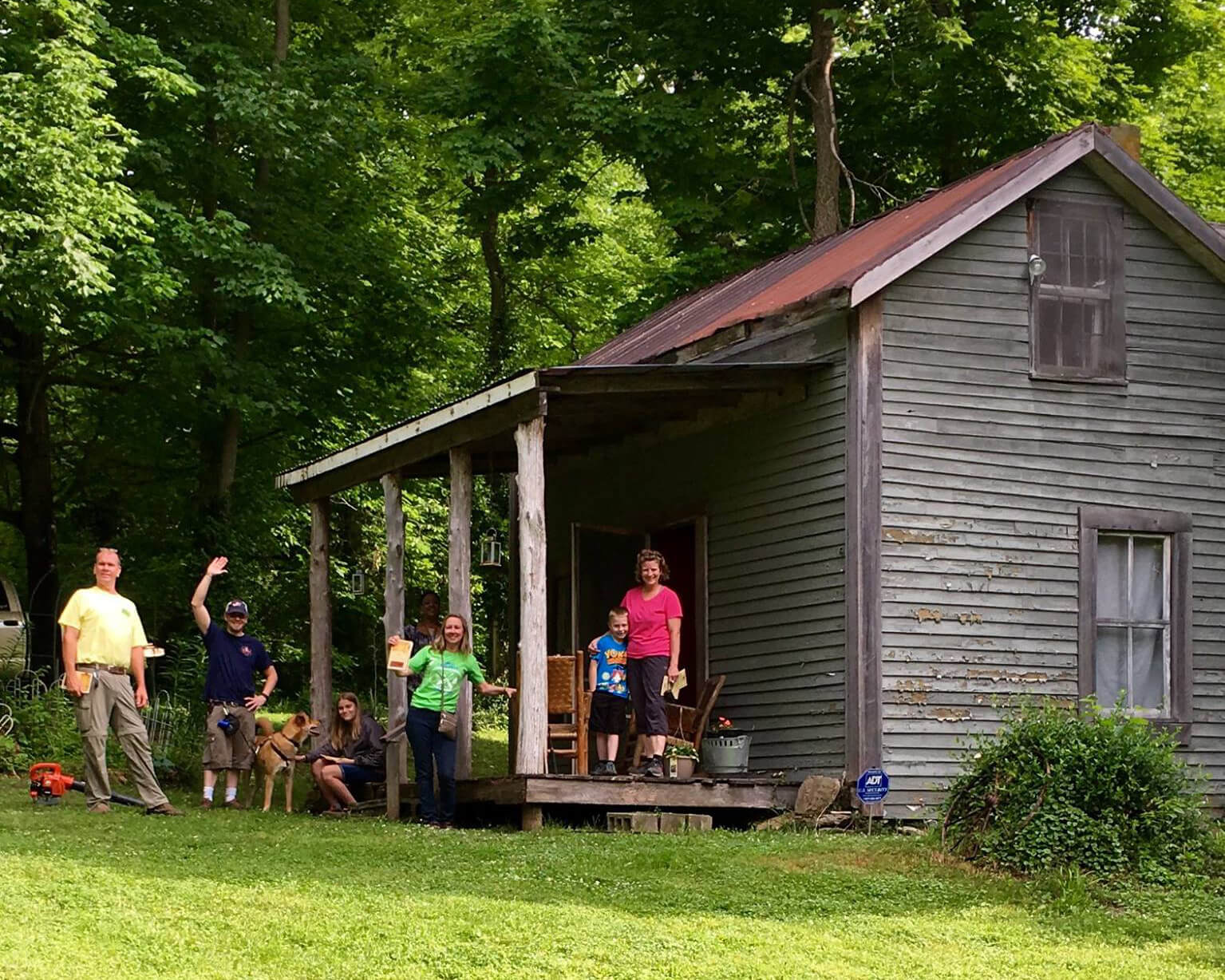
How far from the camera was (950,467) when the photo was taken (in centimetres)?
1545

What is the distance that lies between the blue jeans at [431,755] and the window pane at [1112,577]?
5.53 meters

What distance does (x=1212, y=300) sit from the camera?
16.6m

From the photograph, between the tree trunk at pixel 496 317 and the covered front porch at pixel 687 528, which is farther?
the tree trunk at pixel 496 317

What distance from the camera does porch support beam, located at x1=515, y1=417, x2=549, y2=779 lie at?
14.2 m

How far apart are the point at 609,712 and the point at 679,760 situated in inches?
27.7

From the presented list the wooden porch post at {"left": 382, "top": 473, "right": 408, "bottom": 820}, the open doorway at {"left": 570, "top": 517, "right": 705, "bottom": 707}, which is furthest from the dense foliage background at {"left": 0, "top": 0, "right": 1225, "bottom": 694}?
the wooden porch post at {"left": 382, "top": 473, "right": 408, "bottom": 820}

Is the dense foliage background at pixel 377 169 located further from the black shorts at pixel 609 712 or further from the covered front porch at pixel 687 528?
the black shorts at pixel 609 712

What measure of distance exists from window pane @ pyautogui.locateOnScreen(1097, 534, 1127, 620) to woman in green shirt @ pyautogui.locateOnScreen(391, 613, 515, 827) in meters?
5.04

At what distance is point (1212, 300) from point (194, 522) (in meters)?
14.3

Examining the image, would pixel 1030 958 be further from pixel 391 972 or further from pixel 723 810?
pixel 723 810

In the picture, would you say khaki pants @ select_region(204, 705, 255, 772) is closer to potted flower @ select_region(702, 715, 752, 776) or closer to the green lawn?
the green lawn

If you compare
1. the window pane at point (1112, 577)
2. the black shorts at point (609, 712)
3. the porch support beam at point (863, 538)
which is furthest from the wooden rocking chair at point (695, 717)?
the window pane at point (1112, 577)

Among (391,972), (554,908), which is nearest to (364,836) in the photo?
(554,908)

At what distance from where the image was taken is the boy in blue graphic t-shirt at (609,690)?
15.3m
